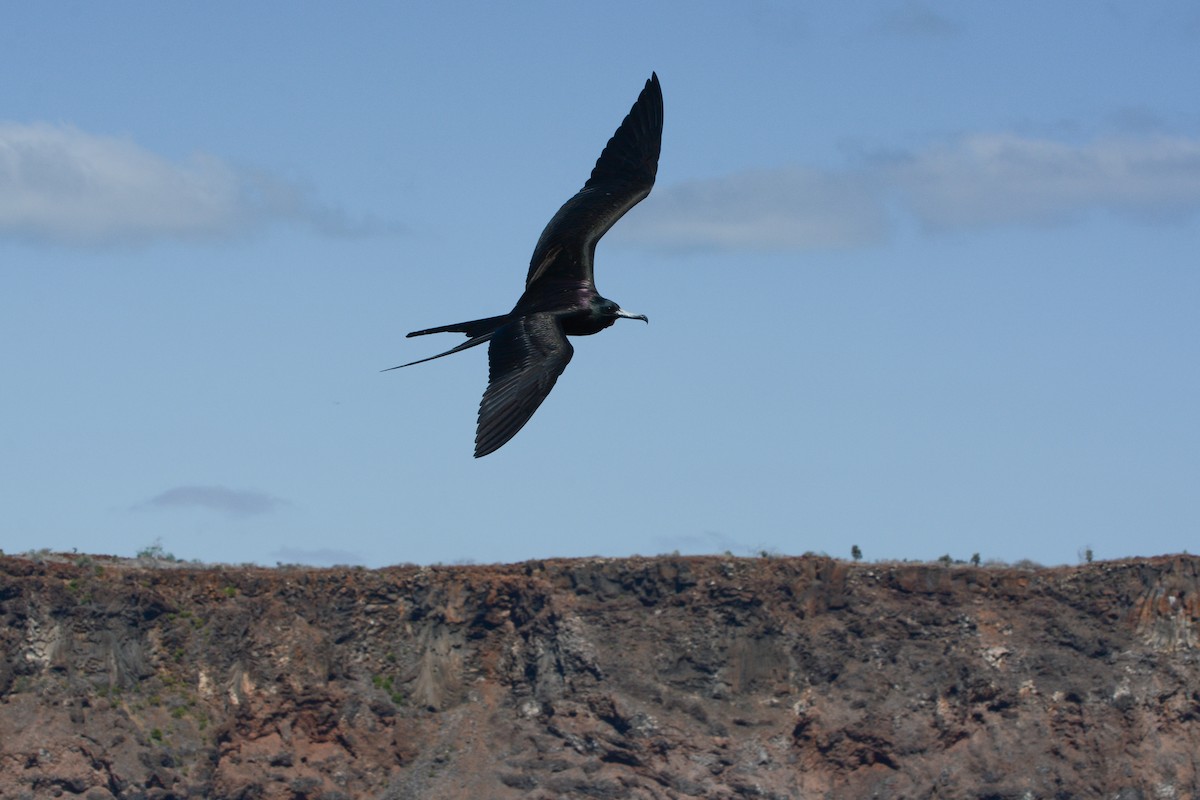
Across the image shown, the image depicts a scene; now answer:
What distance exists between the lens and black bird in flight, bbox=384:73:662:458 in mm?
20719

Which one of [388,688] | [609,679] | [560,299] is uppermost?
[560,299]

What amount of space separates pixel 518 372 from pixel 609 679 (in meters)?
44.2

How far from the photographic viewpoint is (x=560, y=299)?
76.4ft

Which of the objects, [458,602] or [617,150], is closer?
[617,150]

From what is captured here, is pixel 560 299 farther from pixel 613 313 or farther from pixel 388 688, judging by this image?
pixel 388 688

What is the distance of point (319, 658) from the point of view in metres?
65.0

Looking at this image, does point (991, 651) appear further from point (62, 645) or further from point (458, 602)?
point (62, 645)

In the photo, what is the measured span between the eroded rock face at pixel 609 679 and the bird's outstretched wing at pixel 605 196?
37.5 m

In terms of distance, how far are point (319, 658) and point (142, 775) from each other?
7106mm

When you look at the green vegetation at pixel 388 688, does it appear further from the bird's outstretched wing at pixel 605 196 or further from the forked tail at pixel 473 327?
the forked tail at pixel 473 327

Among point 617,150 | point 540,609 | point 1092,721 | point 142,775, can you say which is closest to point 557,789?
point 540,609

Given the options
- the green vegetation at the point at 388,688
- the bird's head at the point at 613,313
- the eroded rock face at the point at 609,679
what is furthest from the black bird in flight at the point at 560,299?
the green vegetation at the point at 388,688

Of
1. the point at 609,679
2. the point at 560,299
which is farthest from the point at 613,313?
the point at 609,679

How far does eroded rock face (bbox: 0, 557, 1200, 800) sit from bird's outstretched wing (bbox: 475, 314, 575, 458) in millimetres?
40700
